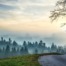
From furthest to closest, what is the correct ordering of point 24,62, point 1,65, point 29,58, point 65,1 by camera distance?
point 65,1 < point 29,58 < point 24,62 < point 1,65

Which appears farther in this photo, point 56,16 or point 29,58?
point 56,16

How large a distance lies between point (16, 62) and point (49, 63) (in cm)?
548

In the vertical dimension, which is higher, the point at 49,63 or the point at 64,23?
the point at 64,23

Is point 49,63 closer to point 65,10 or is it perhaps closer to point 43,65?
point 43,65

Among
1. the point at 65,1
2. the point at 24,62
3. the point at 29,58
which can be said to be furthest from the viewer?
the point at 65,1

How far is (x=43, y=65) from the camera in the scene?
4191 centimetres

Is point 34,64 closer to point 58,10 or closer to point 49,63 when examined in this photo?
point 49,63

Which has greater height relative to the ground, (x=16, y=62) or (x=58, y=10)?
(x=58, y=10)

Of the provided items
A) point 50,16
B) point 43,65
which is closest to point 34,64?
point 43,65

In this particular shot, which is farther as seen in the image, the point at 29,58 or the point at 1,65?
the point at 29,58

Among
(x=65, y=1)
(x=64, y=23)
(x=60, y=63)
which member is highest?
(x=65, y=1)

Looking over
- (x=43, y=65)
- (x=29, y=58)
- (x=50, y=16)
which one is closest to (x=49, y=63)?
(x=43, y=65)

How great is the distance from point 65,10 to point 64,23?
9.57 ft

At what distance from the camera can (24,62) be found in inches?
1690
